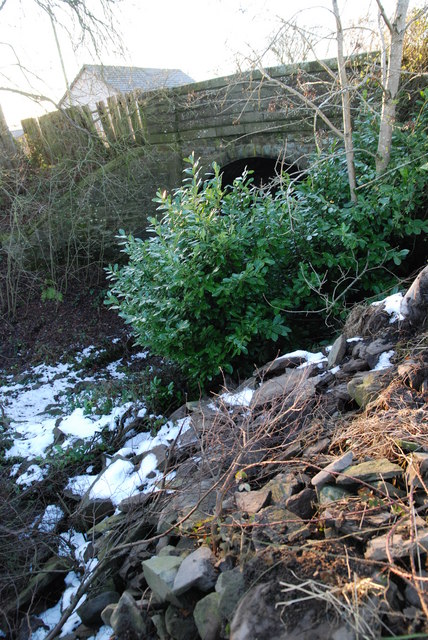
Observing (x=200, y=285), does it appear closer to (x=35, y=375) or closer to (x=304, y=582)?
(x=304, y=582)

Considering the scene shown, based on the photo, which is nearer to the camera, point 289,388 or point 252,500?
point 252,500

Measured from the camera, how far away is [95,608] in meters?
2.34

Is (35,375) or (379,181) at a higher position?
(379,181)

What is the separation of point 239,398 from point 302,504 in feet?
5.25

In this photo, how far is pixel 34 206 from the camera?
7.98 metres

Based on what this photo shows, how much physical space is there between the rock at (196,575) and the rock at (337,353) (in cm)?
190

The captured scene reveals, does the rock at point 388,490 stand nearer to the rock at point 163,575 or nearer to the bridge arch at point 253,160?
the rock at point 163,575

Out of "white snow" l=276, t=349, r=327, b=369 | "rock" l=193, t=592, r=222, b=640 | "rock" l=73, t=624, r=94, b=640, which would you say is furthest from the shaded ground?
"rock" l=193, t=592, r=222, b=640

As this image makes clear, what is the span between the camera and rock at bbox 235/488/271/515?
7.11 feet

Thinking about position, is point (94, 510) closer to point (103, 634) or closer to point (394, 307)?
point (103, 634)

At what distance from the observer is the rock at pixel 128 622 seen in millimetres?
1935

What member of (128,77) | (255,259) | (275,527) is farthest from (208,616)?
(128,77)

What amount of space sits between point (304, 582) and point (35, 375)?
548 cm

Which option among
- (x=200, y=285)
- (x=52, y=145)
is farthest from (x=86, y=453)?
(x=52, y=145)
